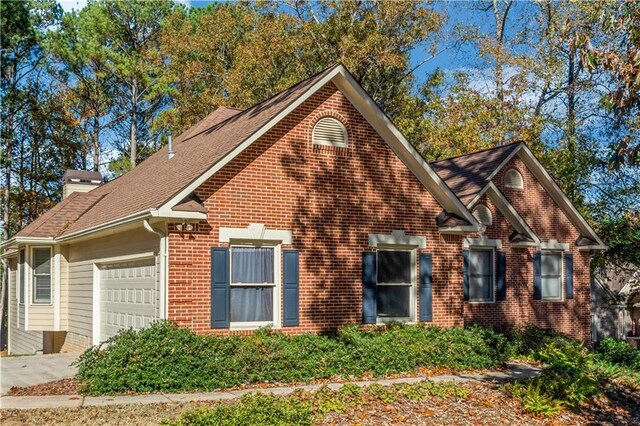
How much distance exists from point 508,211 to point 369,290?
24.6 feet

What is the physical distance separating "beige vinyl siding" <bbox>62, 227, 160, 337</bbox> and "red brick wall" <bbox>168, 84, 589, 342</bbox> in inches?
39.8

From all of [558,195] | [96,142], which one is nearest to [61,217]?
[558,195]

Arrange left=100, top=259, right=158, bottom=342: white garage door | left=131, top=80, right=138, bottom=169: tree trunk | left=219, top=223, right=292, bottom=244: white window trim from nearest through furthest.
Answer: left=219, top=223, right=292, bottom=244: white window trim < left=100, top=259, right=158, bottom=342: white garage door < left=131, top=80, right=138, bottom=169: tree trunk

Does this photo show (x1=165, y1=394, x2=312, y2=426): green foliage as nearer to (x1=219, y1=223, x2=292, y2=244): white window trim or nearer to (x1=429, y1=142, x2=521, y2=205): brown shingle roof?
(x1=219, y1=223, x2=292, y2=244): white window trim

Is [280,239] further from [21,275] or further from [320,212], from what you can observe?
[21,275]

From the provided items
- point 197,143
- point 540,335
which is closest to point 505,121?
point 540,335

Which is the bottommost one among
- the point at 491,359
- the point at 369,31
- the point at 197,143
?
the point at 491,359

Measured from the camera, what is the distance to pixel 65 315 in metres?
20.7

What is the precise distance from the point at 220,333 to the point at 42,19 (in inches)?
1249

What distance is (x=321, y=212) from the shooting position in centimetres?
1559

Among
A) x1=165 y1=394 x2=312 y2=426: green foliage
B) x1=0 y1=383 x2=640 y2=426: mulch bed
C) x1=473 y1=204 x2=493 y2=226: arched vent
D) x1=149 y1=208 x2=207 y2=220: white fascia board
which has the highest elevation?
x1=473 y1=204 x2=493 y2=226: arched vent

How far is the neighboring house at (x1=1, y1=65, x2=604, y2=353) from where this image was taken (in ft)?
45.7

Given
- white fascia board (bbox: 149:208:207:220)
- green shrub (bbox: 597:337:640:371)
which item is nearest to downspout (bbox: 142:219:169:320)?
white fascia board (bbox: 149:208:207:220)

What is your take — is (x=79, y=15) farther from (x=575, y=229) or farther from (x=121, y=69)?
(x=575, y=229)
